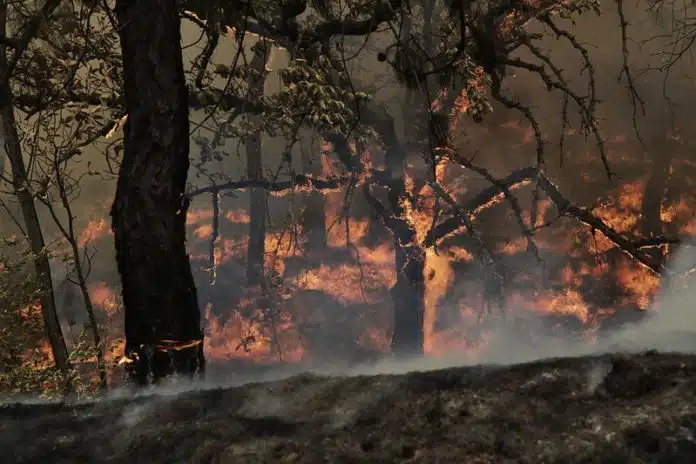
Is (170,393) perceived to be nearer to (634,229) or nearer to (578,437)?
(578,437)

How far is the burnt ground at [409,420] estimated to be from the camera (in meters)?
1.06

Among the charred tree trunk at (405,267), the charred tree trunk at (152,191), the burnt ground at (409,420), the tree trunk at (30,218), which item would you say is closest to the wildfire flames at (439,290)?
the charred tree trunk at (405,267)

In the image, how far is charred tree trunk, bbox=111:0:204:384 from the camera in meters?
3.35

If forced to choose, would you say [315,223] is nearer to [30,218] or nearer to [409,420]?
[30,218]

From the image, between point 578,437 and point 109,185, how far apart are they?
27.0 m

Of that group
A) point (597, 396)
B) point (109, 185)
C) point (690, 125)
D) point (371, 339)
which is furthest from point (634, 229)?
point (109, 185)

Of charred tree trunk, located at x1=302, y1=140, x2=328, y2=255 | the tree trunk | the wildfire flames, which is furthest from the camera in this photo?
charred tree trunk, located at x1=302, y1=140, x2=328, y2=255

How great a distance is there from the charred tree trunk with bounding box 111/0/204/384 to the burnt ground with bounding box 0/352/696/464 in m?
1.80

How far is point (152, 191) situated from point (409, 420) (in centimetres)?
263

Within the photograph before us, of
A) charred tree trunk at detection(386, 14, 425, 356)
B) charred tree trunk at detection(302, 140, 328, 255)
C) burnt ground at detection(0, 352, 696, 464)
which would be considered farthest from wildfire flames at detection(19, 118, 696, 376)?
burnt ground at detection(0, 352, 696, 464)

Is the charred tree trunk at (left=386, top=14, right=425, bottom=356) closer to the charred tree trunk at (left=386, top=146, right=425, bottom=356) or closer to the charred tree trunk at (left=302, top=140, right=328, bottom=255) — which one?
the charred tree trunk at (left=386, top=146, right=425, bottom=356)

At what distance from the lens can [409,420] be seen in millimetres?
1283

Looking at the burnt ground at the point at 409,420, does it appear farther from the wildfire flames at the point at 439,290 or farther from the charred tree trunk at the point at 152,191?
the wildfire flames at the point at 439,290

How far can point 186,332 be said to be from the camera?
11.7 ft
